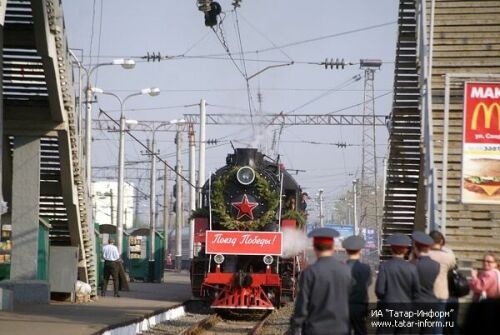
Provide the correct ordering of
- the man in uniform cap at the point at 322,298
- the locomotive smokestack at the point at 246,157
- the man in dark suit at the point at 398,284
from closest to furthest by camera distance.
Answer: the man in uniform cap at the point at 322,298 → the man in dark suit at the point at 398,284 → the locomotive smokestack at the point at 246,157

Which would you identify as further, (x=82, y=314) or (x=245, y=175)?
(x=245, y=175)

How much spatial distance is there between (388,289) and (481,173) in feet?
19.9

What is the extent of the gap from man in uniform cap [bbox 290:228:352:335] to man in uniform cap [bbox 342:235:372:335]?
168 cm

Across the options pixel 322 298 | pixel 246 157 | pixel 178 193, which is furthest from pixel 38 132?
pixel 178 193

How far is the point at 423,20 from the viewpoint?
1980 cm

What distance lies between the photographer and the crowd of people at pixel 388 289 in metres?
9.87

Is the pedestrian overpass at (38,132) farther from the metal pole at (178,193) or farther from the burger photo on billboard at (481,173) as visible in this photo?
the metal pole at (178,193)

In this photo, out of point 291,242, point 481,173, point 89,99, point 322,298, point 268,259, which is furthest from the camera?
point 89,99

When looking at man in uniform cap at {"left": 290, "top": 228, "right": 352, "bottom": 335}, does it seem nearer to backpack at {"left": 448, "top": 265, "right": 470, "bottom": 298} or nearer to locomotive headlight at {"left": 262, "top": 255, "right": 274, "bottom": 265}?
backpack at {"left": 448, "top": 265, "right": 470, "bottom": 298}

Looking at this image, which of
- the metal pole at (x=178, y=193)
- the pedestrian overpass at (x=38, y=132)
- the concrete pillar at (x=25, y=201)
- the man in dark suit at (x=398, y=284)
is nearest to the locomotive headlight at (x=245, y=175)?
the pedestrian overpass at (x=38, y=132)

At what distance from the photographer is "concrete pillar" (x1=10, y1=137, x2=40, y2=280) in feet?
80.6

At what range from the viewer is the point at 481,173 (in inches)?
671

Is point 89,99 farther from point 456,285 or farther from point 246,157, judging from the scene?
point 456,285

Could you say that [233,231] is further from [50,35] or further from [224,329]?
[50,35]
